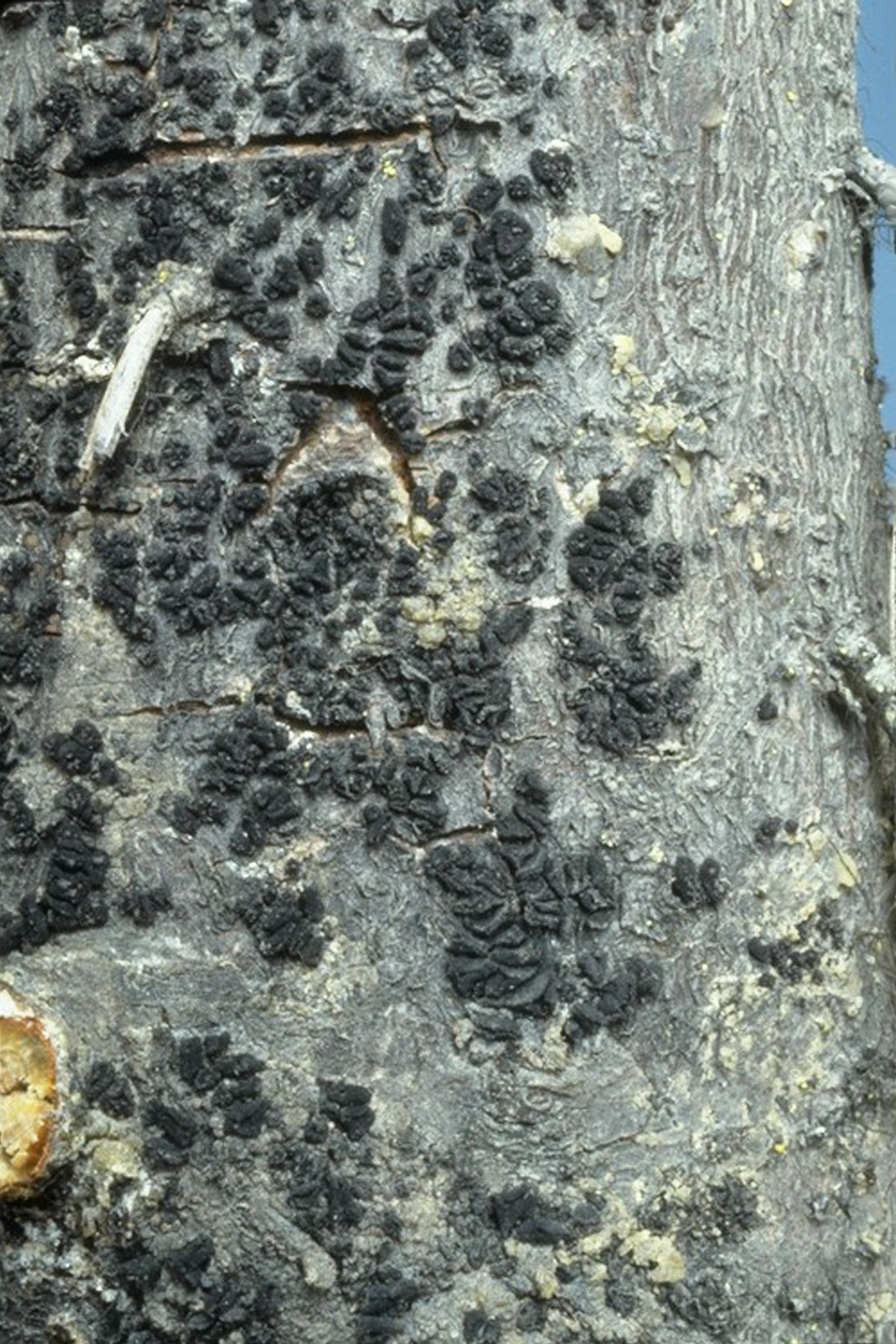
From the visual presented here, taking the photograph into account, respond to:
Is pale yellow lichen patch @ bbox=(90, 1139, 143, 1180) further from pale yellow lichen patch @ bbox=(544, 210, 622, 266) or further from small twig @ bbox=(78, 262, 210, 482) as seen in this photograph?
pale yellow lichen patch @ bbox=(544, 210, 622, 266)

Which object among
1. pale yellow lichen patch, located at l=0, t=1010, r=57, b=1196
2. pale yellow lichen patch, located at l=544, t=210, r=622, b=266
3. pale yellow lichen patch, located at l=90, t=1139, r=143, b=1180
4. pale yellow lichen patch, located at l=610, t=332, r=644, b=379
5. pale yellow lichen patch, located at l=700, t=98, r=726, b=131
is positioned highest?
pale yellow lichen patch, located at l=700, t=98, r=726, b=131

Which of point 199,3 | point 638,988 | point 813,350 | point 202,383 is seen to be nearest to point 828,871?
point 638,988

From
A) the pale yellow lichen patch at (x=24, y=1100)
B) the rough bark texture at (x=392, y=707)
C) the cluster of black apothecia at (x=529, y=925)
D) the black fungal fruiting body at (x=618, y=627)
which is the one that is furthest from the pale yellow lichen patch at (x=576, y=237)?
the pale yellow lichen patch at (x=24, y=1100)

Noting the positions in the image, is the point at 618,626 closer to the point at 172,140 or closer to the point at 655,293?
the point at 655,293

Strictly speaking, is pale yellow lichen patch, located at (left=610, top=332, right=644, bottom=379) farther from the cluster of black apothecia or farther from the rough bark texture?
the cluster of black apothecia

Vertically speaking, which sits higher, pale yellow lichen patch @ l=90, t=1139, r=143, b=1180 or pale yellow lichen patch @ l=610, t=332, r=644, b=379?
pale yellow lichen patch @ l=610, t=332, r=644, b=379

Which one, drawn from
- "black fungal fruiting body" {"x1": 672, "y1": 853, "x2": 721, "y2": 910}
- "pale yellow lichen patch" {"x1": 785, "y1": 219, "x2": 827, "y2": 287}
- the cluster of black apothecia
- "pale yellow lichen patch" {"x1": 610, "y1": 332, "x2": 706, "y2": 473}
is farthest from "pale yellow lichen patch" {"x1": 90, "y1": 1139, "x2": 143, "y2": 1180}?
"pale yellow lichen patch" {"x1": 785, "y1": 219, "x2": 827, "y2": 287}

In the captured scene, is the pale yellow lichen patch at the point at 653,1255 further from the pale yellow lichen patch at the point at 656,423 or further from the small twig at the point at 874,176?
the small twig at the point at 874,176

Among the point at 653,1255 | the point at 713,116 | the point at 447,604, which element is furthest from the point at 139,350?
the point at 653,1255
